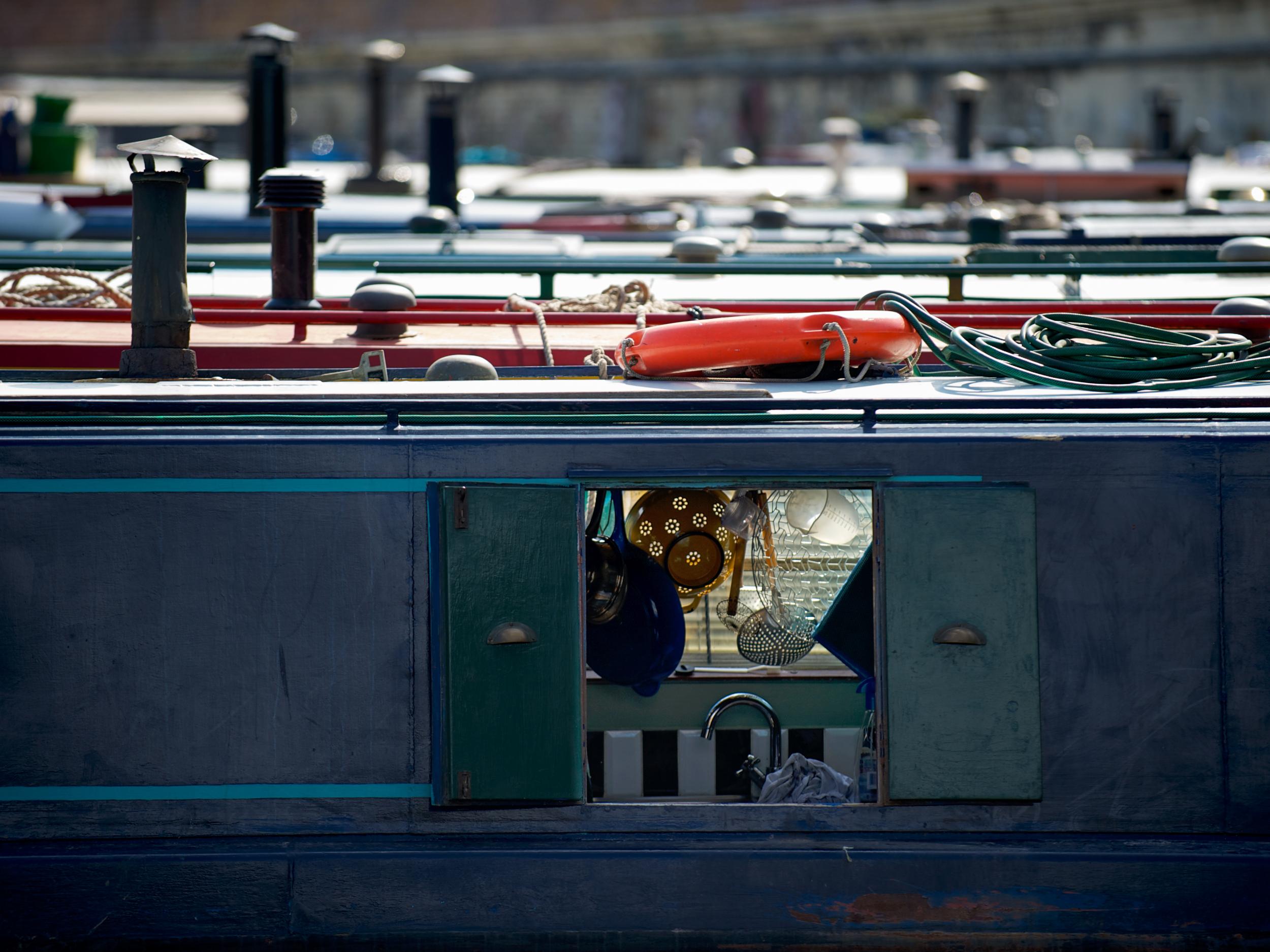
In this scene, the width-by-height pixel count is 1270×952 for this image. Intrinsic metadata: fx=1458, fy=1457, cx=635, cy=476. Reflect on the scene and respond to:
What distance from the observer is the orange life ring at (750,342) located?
371 centimetres

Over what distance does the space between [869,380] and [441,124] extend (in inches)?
293

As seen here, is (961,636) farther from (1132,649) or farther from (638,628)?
(638,628)

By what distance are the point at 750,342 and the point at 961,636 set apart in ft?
3.04

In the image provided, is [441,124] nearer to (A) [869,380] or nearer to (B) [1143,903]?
(A) [869,380]

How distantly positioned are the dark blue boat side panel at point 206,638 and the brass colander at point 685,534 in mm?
1034

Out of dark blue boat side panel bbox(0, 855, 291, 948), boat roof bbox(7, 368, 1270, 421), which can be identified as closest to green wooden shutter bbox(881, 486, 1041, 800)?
boat roof bbox(7, 368, 1270, 421)

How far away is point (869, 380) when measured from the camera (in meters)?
3.85

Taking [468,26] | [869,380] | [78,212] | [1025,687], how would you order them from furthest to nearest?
[468,26] < [78,212] < [869,380] < [1025,687]

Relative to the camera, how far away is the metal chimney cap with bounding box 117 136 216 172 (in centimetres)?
379

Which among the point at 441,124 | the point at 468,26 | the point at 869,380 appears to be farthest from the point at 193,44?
the point at 869,380

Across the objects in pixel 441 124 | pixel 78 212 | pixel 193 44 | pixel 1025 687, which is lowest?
pixel 1025 687

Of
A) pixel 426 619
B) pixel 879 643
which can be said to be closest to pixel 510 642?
pixel 426 619

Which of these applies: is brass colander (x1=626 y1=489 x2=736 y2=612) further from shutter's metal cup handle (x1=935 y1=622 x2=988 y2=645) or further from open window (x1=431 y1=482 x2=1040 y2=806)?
shutter's metal cup handle (x1=935 y1=622 x2=988 y2=645)

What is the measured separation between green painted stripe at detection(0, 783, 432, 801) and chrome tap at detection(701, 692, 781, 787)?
3.60 feet
